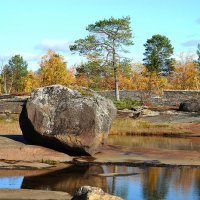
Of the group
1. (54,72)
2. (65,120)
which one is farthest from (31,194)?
(54,72)

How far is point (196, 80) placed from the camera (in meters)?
89.9

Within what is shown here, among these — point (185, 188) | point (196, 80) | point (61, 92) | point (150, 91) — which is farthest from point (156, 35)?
point (185, 188)

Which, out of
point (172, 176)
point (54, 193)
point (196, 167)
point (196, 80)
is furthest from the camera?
point (196, 80)

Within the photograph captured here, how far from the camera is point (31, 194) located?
1584cm

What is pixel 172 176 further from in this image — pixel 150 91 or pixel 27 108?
pixel 150 91

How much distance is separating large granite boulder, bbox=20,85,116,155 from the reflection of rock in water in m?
2.30

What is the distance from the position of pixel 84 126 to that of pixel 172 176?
17.1 feet

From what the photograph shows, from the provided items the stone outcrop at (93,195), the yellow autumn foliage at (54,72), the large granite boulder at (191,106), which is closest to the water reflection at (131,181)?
the stone outcrop at (93,195)

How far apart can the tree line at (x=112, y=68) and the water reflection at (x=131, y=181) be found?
102 ft

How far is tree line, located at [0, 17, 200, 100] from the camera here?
206 feet

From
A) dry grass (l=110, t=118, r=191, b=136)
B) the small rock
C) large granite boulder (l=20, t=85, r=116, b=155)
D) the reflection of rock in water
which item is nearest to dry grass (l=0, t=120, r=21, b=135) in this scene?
dry grass (l=110, t=118, r=191, b=136)

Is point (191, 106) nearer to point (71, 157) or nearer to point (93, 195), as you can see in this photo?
point (71, 157)

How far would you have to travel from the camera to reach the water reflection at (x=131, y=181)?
16719 millimetres

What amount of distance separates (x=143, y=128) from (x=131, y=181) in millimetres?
24635
